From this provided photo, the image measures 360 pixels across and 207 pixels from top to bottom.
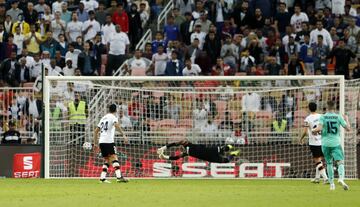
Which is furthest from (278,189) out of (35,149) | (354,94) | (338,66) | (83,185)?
(338,66)

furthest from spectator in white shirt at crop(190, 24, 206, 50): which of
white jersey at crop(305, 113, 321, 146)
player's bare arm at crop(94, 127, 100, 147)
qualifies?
white jersey at crop(305, 113, 321, 146)

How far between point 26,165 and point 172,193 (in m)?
8.70

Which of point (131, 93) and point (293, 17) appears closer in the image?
point (131, 93)

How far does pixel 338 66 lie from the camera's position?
3503 cm

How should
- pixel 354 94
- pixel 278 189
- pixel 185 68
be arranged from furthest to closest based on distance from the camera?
pixel 185 68, pixel 354 94, pixel 278 189

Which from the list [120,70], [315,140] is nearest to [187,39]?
[120,70]

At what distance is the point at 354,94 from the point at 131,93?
635 cm

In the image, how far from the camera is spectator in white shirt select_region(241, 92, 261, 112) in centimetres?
3094

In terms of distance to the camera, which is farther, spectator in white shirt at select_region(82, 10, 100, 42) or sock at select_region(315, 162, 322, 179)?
spectator in white shirt at select_region(82, 10, 100, 42)

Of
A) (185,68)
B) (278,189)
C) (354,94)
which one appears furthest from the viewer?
(185,68)

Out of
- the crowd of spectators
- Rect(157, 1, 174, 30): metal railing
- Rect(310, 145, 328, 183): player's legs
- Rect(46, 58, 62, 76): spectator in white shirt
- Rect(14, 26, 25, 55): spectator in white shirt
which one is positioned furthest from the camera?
Rect(157, 1, 174, 30): metal railing

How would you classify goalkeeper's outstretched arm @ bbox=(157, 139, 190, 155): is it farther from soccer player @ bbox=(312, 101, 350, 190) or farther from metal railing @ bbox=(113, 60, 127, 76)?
soccer player @ bbox=(312, 101, 350, 190)

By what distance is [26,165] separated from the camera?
100 ft

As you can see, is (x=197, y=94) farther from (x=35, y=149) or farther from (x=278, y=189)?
(x=278, y=189)
